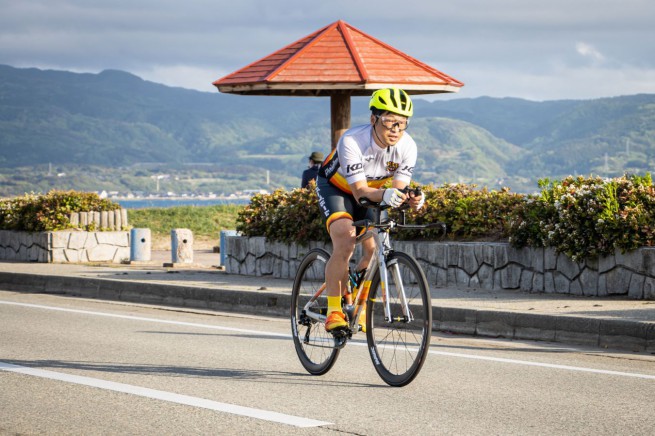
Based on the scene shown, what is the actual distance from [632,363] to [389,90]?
332 centimetres

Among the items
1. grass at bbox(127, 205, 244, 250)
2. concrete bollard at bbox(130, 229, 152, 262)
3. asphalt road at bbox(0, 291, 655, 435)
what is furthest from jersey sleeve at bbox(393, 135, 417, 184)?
grass at bbox(127, 205, 244, 250)

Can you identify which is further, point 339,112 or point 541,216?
point 339,112

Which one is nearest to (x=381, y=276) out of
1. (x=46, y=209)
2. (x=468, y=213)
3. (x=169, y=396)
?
(x=169, y=396)

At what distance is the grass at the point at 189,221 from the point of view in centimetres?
3183

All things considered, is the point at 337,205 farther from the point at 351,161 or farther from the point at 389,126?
the point at 389,126

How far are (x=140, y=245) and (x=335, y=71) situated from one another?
6043 mm

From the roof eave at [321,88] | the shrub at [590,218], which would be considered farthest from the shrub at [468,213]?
the roof eave at [321,88]

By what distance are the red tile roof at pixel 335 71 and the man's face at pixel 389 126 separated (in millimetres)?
9791

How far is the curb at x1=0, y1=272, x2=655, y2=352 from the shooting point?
10.3 metres

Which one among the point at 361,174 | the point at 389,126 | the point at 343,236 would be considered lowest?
the point at 343,236

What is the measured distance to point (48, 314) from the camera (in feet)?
43.7

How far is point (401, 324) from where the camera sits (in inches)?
309

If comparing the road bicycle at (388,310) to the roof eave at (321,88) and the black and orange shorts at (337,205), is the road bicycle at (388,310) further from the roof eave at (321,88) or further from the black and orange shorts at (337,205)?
the roof eave at (321,88)

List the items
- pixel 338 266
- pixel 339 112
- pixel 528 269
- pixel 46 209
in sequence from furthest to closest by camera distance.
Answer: pixel 46 209 < pixel 339 112 < pixel 528 269 < pixel 338 266
